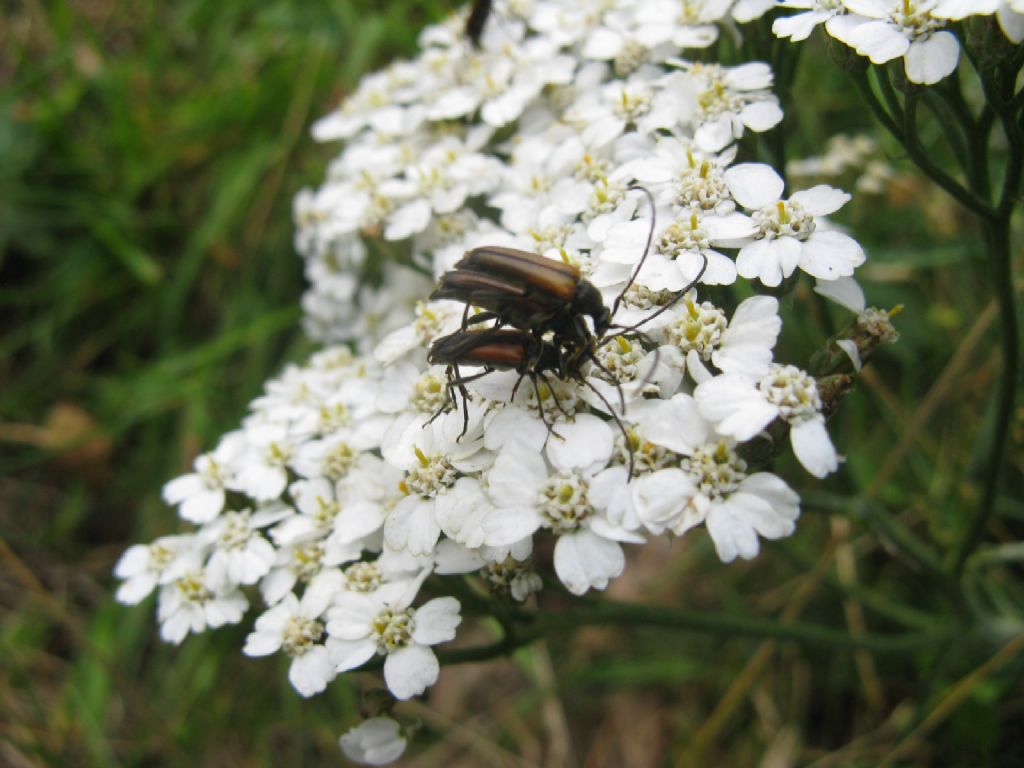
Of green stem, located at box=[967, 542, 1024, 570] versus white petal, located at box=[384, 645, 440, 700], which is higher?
white petal, located at box=[384, 645, 440, 700]

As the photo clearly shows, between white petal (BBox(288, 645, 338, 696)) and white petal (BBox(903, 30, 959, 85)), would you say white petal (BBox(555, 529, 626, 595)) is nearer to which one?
white petal (BBox(288, 645, 338, 696))

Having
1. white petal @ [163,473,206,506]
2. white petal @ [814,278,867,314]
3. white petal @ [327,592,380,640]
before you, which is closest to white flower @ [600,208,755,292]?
white petal @ [814,278,867,314]

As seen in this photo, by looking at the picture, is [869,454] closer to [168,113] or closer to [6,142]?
[168,113]

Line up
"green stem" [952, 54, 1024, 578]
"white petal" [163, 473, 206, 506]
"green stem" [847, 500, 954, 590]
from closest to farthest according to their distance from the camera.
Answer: "green stem" [952, 54, 1024, 578]
"white petal" [163, 473, 206, 506]
"green stem" [847, 500, 954, 590]

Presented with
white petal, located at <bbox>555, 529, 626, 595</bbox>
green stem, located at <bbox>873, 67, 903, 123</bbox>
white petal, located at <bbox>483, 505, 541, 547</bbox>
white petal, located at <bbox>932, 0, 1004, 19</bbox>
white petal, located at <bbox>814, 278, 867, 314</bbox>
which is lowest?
white petal, located at <bbox>555, 529, 626, 595</bbox>

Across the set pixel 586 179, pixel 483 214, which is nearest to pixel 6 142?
pixel 483 214
